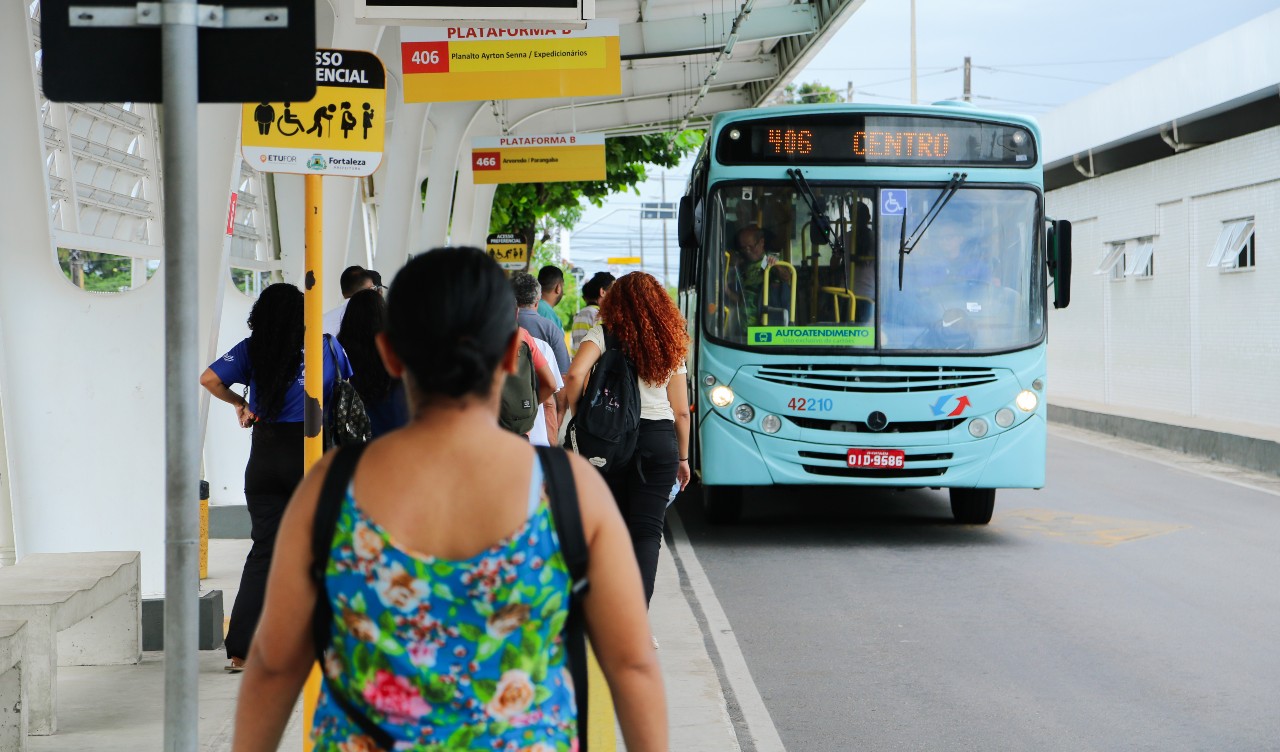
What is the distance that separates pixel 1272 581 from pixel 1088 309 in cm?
1941

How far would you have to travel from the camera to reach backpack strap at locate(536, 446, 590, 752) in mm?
2174

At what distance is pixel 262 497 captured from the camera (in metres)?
6.64

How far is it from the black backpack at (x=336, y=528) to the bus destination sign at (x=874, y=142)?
30.0 ft

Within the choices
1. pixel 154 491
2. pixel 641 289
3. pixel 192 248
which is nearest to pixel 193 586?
pixel 192 248

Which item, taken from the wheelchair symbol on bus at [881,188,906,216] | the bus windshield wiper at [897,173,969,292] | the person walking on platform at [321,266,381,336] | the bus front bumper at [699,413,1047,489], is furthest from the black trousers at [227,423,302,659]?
the wheelchair symbol on bus at [881,188,906,216]

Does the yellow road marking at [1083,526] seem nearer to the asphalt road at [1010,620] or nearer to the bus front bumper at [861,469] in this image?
the asphalt road at [1010,620]

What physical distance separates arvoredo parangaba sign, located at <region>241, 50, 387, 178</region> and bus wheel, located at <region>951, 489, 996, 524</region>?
748cm

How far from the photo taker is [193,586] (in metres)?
3.20

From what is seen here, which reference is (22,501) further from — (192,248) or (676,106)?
(676,106)

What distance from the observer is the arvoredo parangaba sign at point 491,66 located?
1102 cm

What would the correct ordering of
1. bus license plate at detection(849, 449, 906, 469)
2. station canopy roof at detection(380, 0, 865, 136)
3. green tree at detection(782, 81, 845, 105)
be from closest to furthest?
bus license plate at detection(849, 449, 906, 469), station canopy roof at detection(380, 0, 865, 136), green tree at detection(782, 81, 845, 105)

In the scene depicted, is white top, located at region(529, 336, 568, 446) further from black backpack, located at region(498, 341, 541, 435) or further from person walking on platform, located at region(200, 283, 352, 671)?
person walking on platform, located at region(200, 283, 352, 671)

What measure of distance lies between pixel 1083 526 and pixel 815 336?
9.90ft

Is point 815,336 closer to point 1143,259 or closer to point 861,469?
point 861,469
